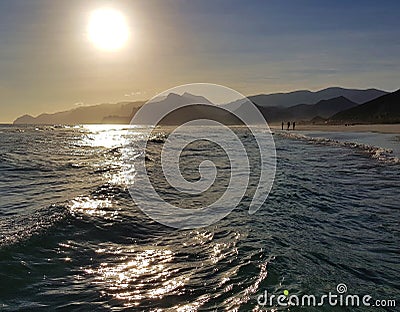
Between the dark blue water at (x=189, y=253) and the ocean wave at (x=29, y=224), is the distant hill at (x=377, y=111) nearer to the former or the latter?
the dark blue water at (x=189, y=253)

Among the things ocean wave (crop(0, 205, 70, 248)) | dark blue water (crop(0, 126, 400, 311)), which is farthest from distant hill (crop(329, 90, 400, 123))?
ocean wave (crop(0, 205, 70, 248))

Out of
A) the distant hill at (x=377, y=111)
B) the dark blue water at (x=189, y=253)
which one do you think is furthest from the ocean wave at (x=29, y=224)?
the distant hill at (x=377, y=111)

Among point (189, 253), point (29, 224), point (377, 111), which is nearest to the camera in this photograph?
point (189, 253)

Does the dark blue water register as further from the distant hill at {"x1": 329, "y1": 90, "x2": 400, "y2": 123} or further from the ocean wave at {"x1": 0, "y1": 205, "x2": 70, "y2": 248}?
A: the distant hill at {"x1": 329, "y1": 90, "x2": 400, "y2": 123}

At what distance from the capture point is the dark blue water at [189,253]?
567 cm

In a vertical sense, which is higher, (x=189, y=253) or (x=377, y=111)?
(x=377, y=111)

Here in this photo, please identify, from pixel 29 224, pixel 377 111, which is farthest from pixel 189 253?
pixel 377 111

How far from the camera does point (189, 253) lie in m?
7.65

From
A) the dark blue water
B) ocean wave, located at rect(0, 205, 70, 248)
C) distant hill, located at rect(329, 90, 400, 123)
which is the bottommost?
the dark blue water

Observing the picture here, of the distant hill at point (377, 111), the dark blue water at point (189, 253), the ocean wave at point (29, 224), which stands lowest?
the dark blue water at point (189, 253)

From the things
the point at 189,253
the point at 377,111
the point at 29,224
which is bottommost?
the point at 189,253

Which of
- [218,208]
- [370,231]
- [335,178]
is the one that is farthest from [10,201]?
[335,178]

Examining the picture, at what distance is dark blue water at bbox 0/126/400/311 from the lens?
567 centimetres

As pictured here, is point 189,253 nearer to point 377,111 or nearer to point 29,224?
point 29,224
